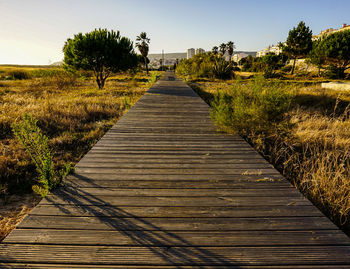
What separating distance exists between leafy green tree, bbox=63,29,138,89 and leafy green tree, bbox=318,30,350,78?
31.6 metres

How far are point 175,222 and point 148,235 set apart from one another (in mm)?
284

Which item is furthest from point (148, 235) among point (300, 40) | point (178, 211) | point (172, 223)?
point (300, 40)

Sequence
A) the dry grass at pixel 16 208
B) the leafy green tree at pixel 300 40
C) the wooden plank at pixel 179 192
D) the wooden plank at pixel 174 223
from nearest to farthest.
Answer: the wooden plank at pixel 174 223
the wooden plank at pixel 179 192
the dry grass at pixel 16 208
the leafy green tree at pixel 300 40

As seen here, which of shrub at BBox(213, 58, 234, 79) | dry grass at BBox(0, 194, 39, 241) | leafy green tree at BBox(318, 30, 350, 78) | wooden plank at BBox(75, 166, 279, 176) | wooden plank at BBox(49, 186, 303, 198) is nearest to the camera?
wooden plank at BBox(49, 186, 303, 198)

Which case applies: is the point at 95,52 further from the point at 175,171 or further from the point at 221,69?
the point at 175,171

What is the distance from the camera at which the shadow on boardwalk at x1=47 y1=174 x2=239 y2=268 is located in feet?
4.64

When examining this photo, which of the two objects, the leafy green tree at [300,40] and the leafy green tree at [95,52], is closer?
the leafy green tree at [95,52]

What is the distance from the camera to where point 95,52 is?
16406 millimetres

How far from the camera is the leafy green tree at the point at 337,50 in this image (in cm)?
2802

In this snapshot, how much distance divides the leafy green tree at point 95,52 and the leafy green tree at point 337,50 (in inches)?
1243

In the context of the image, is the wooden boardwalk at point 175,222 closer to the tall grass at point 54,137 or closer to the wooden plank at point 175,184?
the wooden plank at point 175,184

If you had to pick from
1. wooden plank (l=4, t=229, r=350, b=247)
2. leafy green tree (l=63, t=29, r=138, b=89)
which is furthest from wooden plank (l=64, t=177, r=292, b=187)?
leafy green tree (l=63, t=29, r=138, b=89)

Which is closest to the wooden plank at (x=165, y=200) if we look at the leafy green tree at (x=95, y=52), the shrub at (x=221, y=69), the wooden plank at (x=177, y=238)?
the wooden plank at (x=177, y=238)

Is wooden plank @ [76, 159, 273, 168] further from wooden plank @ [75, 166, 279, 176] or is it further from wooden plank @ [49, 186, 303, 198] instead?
wooden plank @ [49, 186, 303, 198]
